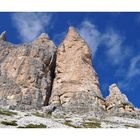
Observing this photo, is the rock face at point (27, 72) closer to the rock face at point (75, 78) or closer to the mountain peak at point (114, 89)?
the rock face at point (75, 78)

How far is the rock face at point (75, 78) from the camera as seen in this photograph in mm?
86000

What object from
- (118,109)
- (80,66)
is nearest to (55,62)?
(80,66)

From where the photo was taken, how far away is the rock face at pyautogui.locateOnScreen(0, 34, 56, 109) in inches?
3383

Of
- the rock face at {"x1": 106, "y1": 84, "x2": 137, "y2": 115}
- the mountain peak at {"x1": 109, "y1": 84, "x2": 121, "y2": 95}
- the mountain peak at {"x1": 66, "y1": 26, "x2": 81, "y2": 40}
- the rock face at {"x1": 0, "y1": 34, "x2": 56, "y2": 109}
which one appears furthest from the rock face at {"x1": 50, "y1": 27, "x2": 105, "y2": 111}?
the mountain peak at {"x1": 109, "y1": 84, "x2": 121, "y2": 95}

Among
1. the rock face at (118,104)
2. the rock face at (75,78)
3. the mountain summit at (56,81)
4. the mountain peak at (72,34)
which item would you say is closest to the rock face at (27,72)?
the mountain summit at (56,81)

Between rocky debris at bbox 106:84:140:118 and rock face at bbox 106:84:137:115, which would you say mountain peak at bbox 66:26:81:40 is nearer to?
rocky debris at bbox 106:84:140:118

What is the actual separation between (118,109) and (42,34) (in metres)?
37.1

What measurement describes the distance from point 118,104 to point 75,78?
1588 centimetres

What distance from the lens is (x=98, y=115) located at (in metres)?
75.8

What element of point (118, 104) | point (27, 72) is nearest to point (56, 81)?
point (27, 72)

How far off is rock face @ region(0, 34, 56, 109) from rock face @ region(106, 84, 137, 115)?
1583 cm

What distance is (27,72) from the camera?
93375mm

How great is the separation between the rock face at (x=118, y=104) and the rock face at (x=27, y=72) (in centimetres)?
1583
